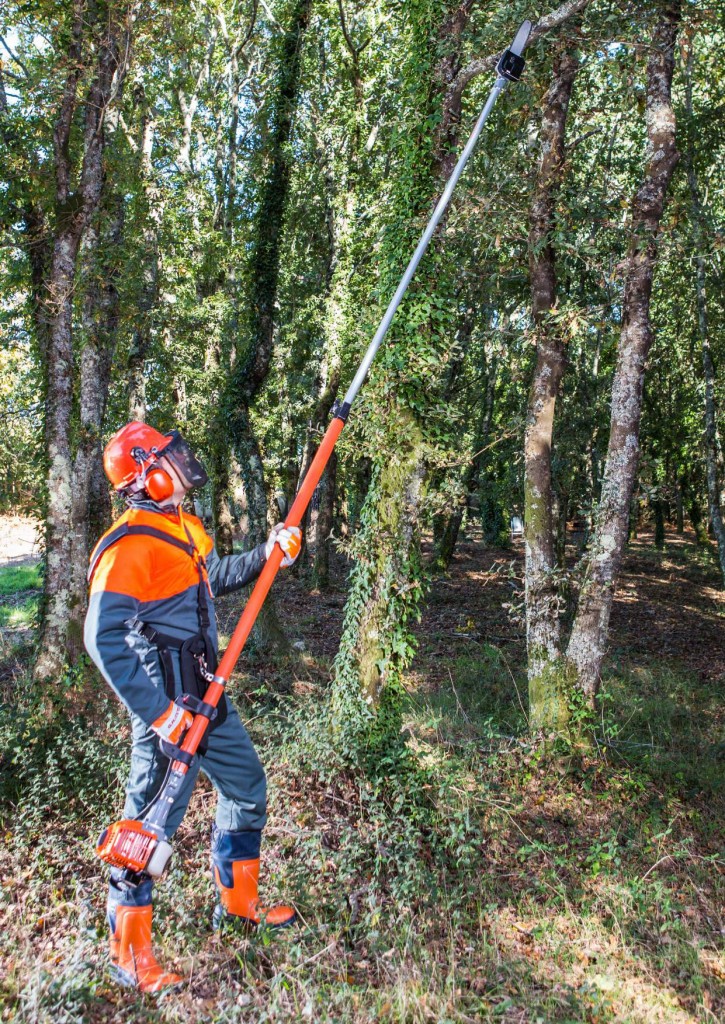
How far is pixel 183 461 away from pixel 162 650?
1002mm

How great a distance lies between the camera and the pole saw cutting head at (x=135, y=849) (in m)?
3.38

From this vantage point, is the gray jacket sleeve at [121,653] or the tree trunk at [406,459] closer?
the gray jacket sleeve at [121,653]

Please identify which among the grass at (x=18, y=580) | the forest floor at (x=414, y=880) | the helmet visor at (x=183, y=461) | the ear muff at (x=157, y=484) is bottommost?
the grass at (x=18, y=580)

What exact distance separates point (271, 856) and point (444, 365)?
430cm

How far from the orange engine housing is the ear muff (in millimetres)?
1604

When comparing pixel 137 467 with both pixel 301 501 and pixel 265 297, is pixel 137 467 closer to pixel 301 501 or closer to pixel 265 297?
pixel 301 501

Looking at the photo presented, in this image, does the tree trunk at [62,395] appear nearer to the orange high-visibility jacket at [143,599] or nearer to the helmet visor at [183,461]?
the orange high-visibility jacket at [143,599]

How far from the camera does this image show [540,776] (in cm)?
685

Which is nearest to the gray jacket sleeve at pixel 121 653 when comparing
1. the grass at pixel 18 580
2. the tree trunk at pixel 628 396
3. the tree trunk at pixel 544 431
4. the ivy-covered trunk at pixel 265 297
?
the tree trunk at pixel 544 431

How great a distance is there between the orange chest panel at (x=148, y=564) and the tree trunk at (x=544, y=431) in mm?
4452

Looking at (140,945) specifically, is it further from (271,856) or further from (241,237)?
(241,237)

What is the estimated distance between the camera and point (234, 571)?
427 centimetres

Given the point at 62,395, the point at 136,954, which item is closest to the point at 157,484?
the point at 136,954

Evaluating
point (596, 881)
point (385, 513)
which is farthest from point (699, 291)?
point (596, 881)
